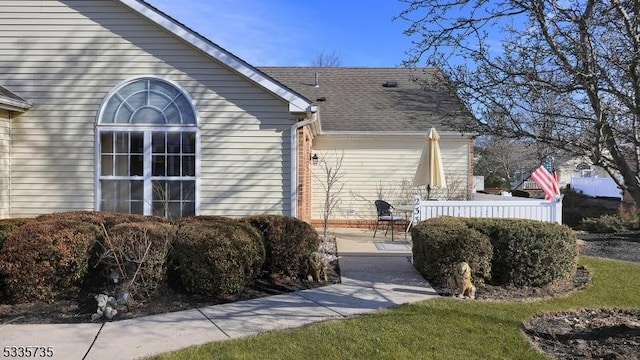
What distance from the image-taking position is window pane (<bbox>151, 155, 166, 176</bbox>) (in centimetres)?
1020

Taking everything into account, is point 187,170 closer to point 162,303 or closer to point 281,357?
point 162,303

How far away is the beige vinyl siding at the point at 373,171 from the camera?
1534 centimetres

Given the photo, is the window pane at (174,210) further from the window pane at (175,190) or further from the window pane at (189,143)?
the window pane at (189,143)

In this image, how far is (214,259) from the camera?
654 cm

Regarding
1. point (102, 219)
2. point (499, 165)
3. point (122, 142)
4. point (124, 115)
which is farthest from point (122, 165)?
point (499, 165)

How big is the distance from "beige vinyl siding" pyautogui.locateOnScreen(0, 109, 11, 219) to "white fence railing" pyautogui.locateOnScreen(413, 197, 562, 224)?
26.0 ft

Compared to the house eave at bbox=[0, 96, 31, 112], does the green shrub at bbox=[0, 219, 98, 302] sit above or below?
below

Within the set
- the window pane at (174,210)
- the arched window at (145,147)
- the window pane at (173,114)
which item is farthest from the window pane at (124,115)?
the window pane at (174,210)

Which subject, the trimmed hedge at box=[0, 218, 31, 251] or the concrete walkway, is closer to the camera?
the concrete walkway

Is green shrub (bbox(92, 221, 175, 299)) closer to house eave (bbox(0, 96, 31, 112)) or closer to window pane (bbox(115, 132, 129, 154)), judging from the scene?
window pane (bbox(115, 132, 129, 154))

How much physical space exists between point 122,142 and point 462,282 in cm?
709

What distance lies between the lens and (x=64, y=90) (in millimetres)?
10125

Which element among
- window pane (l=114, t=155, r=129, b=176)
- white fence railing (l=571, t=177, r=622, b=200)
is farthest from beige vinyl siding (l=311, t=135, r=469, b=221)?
white fence railing (l=571, t=177, r=622, b=200)

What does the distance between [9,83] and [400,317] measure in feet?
29.2
